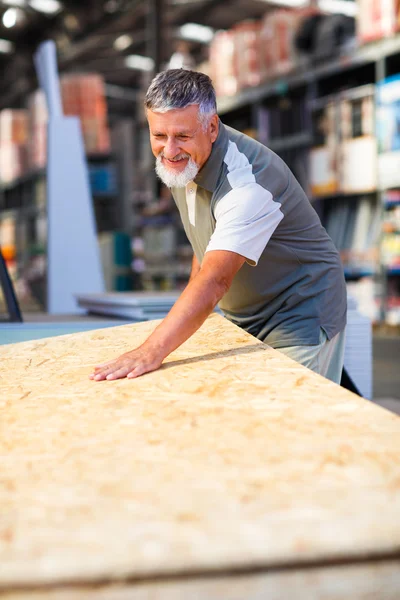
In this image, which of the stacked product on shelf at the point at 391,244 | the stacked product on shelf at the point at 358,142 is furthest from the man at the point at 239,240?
the stacked product on shelf at the point at 358,142

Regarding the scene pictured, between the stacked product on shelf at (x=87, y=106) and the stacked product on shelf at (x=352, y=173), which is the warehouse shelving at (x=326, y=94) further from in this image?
the stacked product on shelf at (x=87, y=106)

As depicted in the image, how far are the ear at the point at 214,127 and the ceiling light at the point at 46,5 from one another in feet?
41.8

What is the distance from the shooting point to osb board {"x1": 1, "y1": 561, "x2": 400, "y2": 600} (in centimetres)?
61

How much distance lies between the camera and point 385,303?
21.2ft

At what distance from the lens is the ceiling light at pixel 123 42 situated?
16078mm

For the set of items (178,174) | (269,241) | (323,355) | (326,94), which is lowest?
(323,355)

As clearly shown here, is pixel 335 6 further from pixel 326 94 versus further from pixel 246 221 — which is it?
pixel 246 221

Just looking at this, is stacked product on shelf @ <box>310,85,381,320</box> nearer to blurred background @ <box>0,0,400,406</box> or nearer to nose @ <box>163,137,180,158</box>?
blurred background @ <box>0,0,400,406</box>

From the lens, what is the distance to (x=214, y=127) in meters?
1.91

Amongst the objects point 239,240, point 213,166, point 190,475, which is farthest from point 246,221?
point 190,475

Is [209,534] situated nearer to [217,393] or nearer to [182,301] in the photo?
[217,393]

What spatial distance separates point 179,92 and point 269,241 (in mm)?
471

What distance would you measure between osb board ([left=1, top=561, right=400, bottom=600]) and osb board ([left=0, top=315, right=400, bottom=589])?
0.04 feet

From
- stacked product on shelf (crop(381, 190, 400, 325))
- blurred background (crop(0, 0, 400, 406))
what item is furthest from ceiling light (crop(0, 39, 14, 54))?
stacked product on shelf (crop(381, 190, 400, 325))
